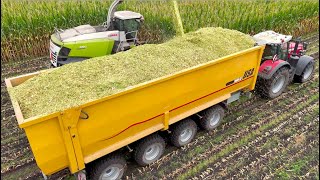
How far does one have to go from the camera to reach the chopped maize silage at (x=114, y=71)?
163 inches

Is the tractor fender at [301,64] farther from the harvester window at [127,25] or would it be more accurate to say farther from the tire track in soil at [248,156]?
the harvester window at [127,25]

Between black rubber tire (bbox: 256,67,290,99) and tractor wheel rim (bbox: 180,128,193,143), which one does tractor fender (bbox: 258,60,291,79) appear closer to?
black rubber tire (bbox: 256,67,290,99)

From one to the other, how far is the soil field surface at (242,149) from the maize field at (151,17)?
2.91 m

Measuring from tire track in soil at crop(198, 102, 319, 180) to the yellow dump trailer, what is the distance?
1.08 metres

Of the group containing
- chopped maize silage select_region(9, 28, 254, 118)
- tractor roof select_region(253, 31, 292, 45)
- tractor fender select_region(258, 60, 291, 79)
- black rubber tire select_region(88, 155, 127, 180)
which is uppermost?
chopped maize silage select_region(9, 28, 254, 118)

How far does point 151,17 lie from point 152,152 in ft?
21.9

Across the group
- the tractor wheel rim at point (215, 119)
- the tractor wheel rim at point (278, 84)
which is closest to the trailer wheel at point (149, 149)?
the tractor wheel rim at point (215, 119)

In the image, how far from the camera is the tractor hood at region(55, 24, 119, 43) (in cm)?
709

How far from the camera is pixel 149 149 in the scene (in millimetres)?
5266

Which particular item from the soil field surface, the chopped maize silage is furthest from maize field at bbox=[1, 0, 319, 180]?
the chopped maize silage

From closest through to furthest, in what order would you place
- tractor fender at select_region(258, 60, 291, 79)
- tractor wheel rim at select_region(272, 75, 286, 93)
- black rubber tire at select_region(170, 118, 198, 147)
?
black rubber tire at select_region(170, 118, 198, 147) < tractor fender at select_region(258, 60, 291, 79) < tractor wheel rim at select_region(272, 75, 286, 93)

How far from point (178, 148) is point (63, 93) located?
8.75 ft

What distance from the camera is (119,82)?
4.55m

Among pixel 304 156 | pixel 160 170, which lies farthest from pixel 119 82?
pixel 304 156
